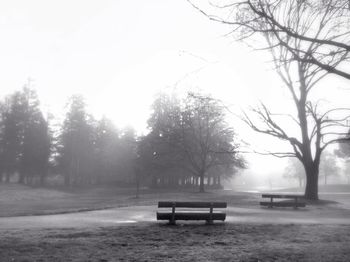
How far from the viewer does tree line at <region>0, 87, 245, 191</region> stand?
49.5 metres

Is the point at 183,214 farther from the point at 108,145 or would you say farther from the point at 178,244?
the point at 108,145

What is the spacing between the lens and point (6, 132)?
57.3m

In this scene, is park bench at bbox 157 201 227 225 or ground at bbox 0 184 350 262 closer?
ground at bbox 0 184 350 262

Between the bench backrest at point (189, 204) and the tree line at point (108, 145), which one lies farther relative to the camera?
the tree line at point (108, 145)

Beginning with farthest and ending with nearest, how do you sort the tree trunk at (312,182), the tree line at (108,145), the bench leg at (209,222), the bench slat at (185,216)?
the tree line at (108,145)
the tree trunk at (312,182)
the bench leg at (209,222)
the bench slat at (185,216)

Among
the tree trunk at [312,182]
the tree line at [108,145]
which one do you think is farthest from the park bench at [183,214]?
the tree line at [108,145]

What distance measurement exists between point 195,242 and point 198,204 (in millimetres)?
3107

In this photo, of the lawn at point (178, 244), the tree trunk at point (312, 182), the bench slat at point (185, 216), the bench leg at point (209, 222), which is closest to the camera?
the lawn at point (178, 244)

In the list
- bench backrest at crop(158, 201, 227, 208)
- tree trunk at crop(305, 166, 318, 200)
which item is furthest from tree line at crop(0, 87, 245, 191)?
bench backrest at crop(158, 201, 227, 208)

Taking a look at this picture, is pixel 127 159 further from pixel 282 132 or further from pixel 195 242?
pixel 195 242

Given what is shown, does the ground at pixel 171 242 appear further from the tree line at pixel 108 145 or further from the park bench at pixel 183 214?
the tree line at pixel 108 145

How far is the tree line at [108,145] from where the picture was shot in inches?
1950

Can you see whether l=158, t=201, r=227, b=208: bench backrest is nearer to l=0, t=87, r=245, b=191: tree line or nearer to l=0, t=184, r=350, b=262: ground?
l=0, t=184, r=350, b=262: ground

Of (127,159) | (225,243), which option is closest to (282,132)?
(225,243)
